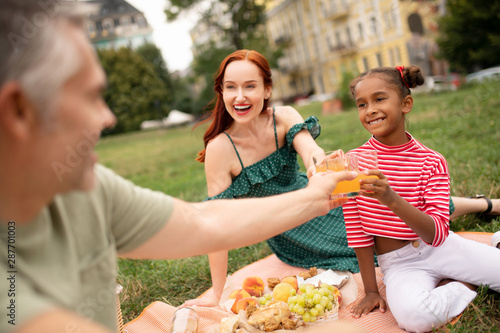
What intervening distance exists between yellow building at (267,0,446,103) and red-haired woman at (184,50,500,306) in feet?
50.9

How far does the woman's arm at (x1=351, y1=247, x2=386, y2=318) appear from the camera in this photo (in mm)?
2656

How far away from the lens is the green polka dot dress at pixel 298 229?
3.43m

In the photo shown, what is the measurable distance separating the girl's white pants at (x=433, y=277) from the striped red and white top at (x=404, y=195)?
0.12m

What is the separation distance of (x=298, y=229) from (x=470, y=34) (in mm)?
17596

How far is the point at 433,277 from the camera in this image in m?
2.56

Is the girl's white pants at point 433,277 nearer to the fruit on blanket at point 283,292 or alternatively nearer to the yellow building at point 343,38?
the fruit on blanket at point 283,292

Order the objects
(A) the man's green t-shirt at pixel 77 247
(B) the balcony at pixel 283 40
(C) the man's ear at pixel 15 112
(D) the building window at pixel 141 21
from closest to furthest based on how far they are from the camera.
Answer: (C) the man's ear at pixel 15 112, (A) the man's green t-shirt at pixel 77 247, (B) the balcony at pixel 283 40, (D) the building window at pixel 141 21

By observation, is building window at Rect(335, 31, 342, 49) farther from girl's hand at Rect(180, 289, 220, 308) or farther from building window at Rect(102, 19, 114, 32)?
girl's hand at Rect(180, 289, 220, 308)

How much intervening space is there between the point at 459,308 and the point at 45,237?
2092mm

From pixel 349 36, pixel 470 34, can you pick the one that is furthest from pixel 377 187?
pixel 349 36

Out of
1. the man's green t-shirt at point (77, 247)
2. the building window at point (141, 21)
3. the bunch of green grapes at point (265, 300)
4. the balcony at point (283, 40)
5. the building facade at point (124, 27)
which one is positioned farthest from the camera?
the building window at point (141, 21)

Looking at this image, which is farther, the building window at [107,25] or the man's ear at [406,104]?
the building window at [107,25]

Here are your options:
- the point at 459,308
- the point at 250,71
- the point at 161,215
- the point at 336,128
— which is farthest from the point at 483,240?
the point at 336,128

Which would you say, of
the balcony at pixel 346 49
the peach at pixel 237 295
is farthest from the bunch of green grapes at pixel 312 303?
the balcony at pixel 346 49
